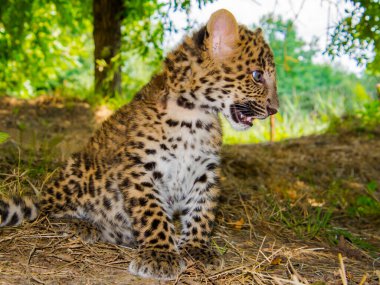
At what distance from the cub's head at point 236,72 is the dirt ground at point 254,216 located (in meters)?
1.00

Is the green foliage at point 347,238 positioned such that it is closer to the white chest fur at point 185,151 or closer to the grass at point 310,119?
the white chest fur at point 185,151

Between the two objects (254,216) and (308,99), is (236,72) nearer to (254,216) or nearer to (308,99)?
(254,216)

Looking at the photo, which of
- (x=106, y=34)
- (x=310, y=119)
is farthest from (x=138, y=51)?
(x=310, y=119)

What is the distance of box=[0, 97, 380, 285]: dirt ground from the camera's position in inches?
130

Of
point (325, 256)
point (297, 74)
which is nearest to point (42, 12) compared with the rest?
point (325, 256)

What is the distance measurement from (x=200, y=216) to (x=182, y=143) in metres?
0.58

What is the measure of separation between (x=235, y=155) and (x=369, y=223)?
2240 millimetres

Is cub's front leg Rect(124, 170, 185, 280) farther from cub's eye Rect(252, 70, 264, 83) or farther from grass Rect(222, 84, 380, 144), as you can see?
grass Rect(222, 84, 380, 144)

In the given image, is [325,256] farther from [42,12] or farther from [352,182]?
[42,12]

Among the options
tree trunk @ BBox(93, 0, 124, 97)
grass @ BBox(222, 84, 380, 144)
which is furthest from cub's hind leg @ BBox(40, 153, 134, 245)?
grass @ BBox(222, 84, 380, 144)

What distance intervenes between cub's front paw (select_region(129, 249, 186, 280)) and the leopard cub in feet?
0.31

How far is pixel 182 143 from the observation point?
372 centimetres

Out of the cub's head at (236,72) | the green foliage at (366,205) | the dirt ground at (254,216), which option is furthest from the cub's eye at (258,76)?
the green foliage at (366,205)

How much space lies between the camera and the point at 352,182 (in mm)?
6996
